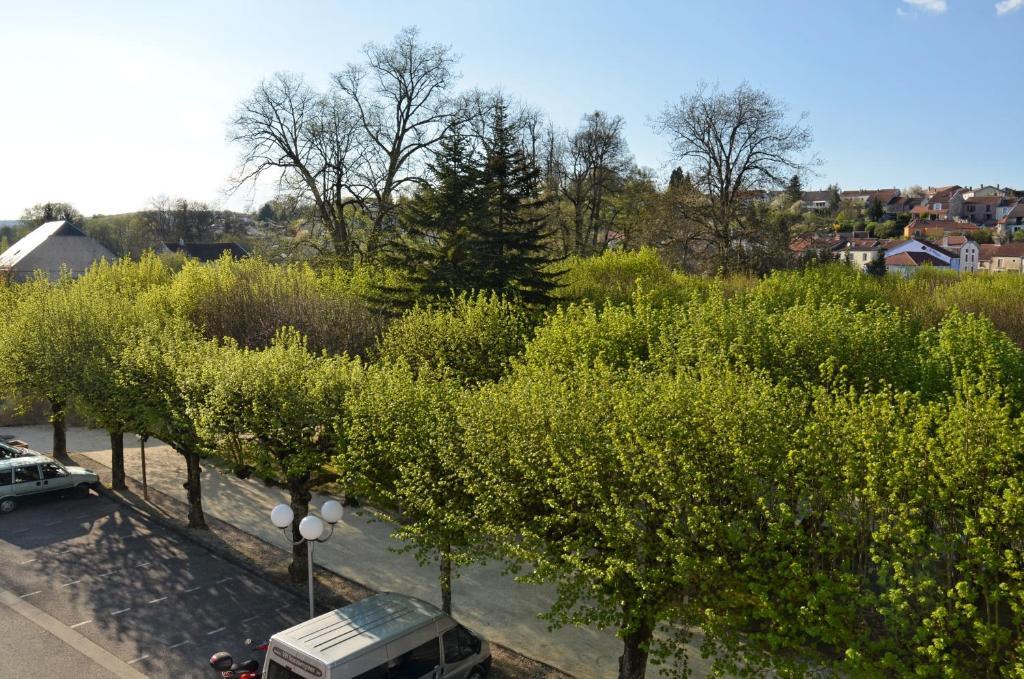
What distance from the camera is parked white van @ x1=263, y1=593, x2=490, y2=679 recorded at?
11.0 meters

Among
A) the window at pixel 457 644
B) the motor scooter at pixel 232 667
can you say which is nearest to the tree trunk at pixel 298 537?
the motor scooter at pixel 232 667

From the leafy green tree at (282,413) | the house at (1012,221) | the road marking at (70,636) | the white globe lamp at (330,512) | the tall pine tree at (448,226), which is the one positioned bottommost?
the road marking at (70,636)

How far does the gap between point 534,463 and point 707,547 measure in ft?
10.3

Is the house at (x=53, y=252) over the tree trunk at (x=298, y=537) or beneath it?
over

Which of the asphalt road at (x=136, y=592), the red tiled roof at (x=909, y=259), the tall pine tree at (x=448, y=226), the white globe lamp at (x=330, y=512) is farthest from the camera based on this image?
the red tiled roof at (x=909, y=259)

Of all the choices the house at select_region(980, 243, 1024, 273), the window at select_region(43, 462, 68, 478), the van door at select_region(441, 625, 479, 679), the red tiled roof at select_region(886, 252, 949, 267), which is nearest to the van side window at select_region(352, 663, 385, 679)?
the van door at select_region(441, 625, 479, 679)

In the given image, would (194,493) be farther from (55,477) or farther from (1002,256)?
(1002,256)

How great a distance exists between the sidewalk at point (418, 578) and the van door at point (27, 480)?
3.11 m

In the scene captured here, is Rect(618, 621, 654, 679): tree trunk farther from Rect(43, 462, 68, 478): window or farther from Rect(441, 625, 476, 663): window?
Rect(43, 462, 68, 478): window

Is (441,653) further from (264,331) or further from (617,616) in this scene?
(264,331)

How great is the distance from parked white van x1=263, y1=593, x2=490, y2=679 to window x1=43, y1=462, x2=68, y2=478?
44.8 ft

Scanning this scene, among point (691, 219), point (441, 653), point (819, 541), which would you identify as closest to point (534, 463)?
point (441, 653)

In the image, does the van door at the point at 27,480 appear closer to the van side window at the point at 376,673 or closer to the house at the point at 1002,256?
the van side window at the point at 376,673

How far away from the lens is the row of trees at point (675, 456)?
9281mm
